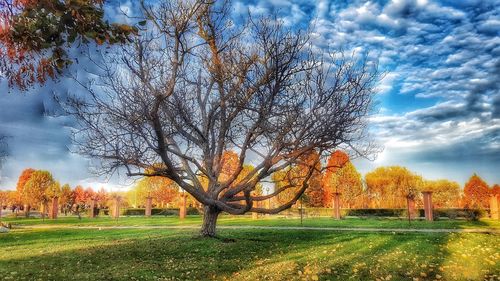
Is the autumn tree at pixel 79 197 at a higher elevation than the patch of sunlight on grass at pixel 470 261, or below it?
higher

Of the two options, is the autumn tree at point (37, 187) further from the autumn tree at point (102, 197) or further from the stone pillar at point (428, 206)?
the stone pillar at point (428, 206)

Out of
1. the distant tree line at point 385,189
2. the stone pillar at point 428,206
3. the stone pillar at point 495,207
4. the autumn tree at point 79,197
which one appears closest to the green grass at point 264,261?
the stone pillar at point 428,206

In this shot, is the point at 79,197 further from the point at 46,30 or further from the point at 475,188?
the point at 46,30

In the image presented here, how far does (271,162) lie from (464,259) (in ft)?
21.0

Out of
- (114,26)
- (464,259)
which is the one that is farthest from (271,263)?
(114,26)

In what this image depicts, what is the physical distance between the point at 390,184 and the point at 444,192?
1757 cm

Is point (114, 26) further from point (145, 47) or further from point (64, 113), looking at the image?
point (64, 113)

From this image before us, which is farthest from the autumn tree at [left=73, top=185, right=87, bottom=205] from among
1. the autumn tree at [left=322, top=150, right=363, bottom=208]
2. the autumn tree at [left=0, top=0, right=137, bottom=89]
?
the autumn tree at [left=0, top=0, right=137, bottom=89]

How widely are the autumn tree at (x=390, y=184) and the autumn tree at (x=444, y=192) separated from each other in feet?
9.47

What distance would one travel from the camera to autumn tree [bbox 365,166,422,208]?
59.1m

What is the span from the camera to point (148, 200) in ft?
158

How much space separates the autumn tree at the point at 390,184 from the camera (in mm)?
59109

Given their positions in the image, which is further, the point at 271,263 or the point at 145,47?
the point at 145,47

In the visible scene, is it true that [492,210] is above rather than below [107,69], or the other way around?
below
